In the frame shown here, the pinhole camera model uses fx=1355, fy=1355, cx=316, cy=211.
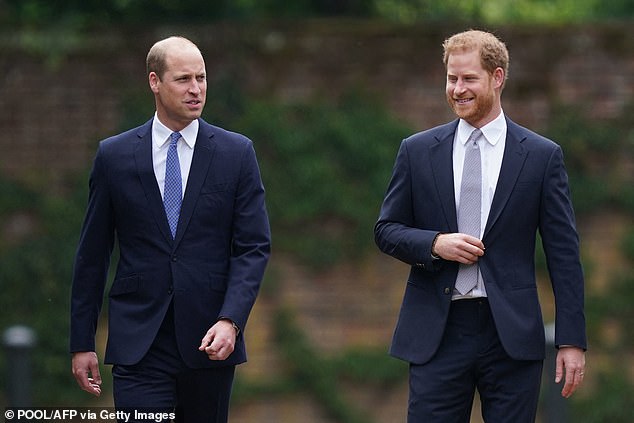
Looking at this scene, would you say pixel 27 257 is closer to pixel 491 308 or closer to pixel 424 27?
pixel 424 27

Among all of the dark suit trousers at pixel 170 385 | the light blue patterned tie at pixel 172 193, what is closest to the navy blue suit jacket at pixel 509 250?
the dark suit trousers at pixel 170 385

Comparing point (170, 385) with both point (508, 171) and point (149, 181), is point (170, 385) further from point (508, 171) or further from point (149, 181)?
point (508, 171)

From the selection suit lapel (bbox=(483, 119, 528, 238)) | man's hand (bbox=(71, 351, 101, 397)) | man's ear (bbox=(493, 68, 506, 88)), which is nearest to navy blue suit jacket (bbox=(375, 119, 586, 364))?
suit lapel (bbox=(483, 119, 528, 238))

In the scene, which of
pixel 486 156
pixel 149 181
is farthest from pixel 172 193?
pixel 486 156

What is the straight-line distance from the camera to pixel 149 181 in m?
5.45

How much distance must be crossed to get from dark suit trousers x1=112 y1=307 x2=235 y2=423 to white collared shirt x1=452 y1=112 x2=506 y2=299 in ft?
3.39

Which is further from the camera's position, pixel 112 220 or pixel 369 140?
pixel 369 140

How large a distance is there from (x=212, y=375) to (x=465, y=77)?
5.10 ft

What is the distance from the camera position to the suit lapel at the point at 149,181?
5.41 metres

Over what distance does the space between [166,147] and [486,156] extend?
1300 millimetres

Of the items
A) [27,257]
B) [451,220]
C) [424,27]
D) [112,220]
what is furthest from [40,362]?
[451,220]

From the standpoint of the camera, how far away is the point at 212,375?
5.43m

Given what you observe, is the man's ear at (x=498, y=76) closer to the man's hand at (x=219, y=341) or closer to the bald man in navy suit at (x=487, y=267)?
the bald man in navy suit at (x=487, y=267)

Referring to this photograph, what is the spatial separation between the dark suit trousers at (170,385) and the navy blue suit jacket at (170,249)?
5 cm
